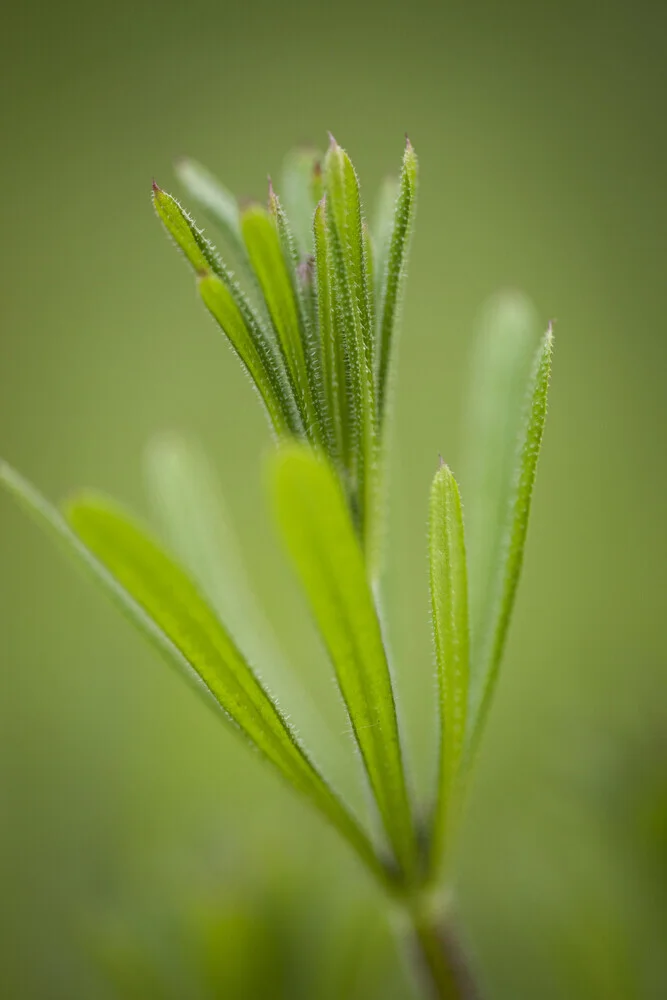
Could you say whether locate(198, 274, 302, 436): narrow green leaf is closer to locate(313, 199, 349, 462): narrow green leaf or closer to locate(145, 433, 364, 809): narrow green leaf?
locate(313, 199, 349, 462): narrow green leaf

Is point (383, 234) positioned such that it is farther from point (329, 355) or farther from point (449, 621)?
point (449, 621)

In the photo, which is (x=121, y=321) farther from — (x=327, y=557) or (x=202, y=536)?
(x=327, y=557)

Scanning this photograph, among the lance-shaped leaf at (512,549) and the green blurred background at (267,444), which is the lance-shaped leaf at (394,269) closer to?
the lance-shaped leaf at (512,549)

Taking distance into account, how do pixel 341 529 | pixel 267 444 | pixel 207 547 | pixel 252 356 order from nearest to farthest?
pixel 341 529, pixel 252 356, pixel 207 547, pixel 267 444

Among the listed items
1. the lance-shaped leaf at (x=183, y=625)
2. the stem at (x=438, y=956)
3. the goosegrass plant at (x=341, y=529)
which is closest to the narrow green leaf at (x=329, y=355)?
Result: the goosegrass plant at (x=341, y=529)

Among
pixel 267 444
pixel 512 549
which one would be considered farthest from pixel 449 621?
pixel 267 444

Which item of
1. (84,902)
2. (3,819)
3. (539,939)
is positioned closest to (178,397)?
(3,819)

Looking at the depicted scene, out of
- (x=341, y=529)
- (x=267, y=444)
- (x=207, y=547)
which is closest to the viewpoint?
(x=341, y=529)

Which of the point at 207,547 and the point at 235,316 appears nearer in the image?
the point at 235,316
